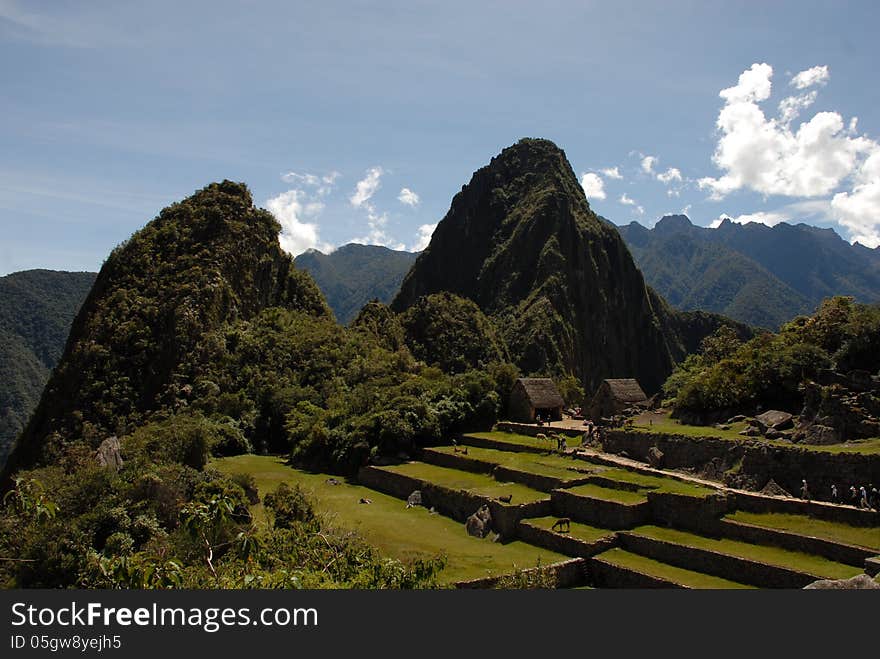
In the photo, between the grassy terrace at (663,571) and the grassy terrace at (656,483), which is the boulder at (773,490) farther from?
the grassy terrace at (663,571)

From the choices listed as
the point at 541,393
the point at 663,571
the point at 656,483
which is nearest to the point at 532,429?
the point at 541,393

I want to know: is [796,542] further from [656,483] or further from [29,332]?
[29,332]

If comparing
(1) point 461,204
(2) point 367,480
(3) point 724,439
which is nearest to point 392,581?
(3) point 724,439

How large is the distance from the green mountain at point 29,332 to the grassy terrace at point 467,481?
60489 mm

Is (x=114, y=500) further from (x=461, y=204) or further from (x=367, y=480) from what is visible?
(x=461, y=204)

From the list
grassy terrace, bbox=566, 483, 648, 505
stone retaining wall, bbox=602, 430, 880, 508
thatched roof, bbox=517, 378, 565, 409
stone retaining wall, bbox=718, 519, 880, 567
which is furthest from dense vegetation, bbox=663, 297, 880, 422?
thatched roof, bbox=517, 378, 565, 409

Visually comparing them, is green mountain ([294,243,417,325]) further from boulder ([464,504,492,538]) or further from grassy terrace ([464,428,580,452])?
boulder ([464,504,492,538])

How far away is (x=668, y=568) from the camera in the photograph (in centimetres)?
1753

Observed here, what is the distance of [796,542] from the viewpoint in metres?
16.7

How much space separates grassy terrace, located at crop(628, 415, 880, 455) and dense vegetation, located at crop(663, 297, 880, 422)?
96cm

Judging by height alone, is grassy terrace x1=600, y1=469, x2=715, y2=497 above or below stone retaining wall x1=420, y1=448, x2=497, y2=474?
above

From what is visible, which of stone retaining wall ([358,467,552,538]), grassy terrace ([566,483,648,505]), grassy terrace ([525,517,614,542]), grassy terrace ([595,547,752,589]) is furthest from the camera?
stone retaining wall ([358,467,552,538])

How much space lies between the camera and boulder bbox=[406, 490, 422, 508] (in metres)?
26.1

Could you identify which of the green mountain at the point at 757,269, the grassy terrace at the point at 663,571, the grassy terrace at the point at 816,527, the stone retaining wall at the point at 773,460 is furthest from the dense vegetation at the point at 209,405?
the green mountain at the point at 757,269
